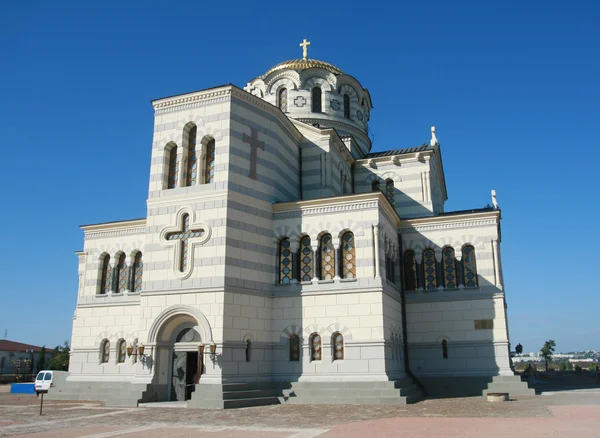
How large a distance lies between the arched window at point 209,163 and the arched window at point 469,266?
12710mm

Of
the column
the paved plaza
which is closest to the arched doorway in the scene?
the paved plaza

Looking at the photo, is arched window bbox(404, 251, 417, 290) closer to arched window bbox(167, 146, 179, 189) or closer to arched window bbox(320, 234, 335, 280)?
arched window bbox(320, 234, 335, 280)

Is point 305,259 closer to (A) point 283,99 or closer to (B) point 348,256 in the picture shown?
(B) point 348,256

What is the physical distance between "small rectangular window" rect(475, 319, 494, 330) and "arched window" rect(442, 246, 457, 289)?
198 cm

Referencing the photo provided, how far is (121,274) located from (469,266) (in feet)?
56.1

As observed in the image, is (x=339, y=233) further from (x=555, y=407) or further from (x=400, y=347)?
(x=555, y=407)

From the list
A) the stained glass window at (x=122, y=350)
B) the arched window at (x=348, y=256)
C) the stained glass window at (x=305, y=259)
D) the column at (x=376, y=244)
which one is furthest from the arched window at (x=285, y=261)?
the stained glass window at (x=122, y=350)

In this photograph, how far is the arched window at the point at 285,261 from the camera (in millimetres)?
23703

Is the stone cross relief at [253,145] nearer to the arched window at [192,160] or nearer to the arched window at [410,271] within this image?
the arched window at [192,160]

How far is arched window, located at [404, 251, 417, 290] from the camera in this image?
1059 inches

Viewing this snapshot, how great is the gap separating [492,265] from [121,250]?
18.0 meters

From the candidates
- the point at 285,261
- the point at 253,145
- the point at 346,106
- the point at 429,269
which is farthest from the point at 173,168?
the point at 346,106

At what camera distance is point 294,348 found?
893 inches

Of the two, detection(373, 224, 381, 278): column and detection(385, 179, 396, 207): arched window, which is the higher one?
detection(385, 179, 396, 207): arched window
